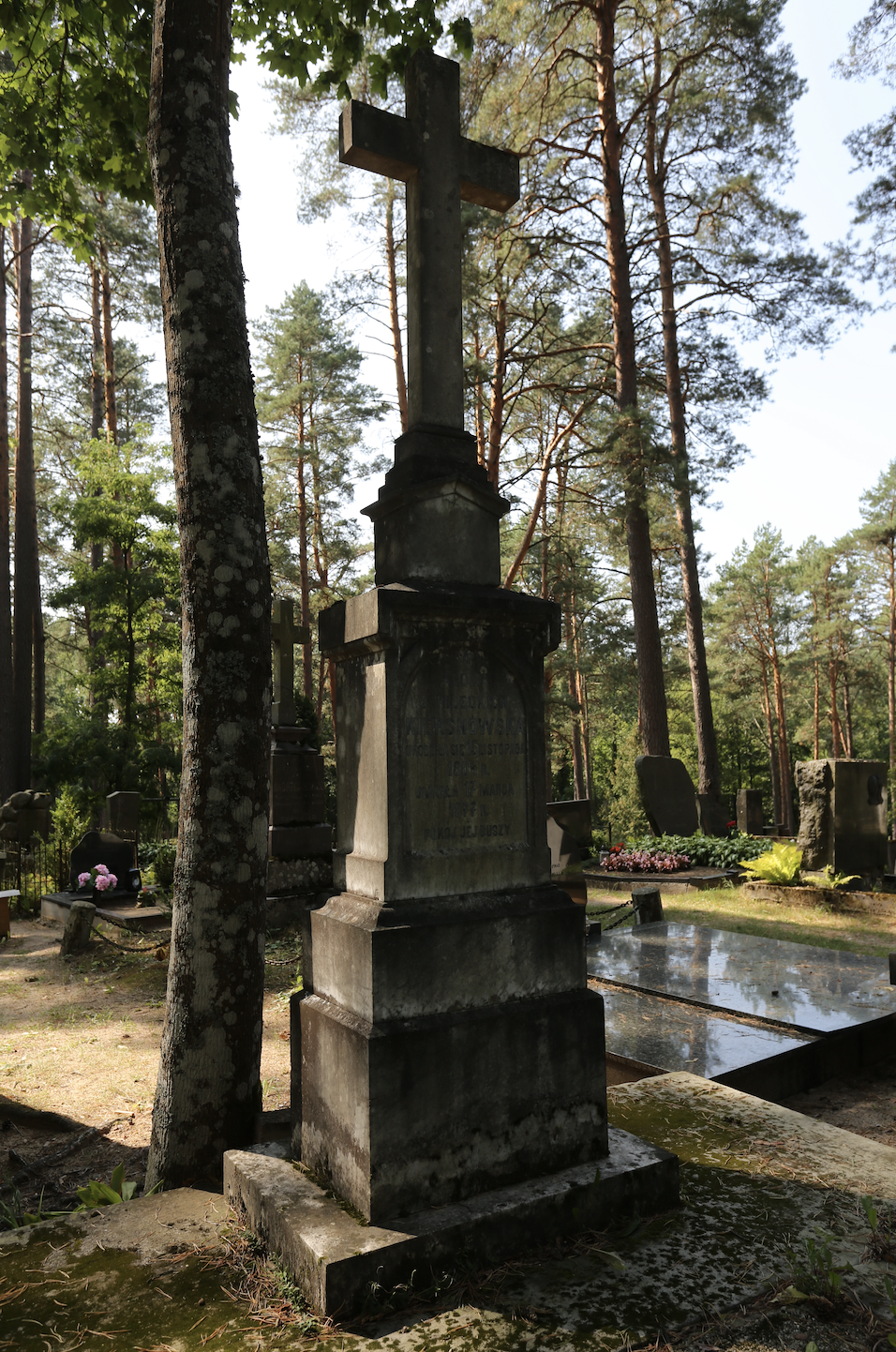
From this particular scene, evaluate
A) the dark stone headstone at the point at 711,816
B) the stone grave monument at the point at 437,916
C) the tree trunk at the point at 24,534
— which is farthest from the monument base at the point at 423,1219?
the tree trunk at the point at 24,534

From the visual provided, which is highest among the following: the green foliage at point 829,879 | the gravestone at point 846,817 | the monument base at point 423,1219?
the gravestone at point 846,817

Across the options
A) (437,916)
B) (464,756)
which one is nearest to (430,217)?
(464,756)

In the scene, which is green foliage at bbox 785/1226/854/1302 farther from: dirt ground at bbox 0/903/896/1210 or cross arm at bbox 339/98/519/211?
cross arm at bbox 339/98/519/211

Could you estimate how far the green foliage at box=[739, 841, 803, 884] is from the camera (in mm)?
10477

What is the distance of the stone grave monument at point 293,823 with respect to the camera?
9.46 meters

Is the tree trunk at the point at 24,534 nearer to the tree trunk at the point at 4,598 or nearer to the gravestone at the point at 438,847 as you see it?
the tree trunk at the point at 4,598

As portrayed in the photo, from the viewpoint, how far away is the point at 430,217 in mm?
3174

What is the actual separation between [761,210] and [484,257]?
5529mm

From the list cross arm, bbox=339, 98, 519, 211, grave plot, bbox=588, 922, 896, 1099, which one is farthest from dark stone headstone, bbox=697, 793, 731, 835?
cross arm, bbox=339, 98, 519, 211

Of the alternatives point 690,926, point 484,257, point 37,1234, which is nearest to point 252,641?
point 37,1234

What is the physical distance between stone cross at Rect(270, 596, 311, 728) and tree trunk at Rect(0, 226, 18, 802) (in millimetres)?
8757

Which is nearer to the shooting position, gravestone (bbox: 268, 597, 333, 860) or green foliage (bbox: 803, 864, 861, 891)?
gravestone (bbox: 268, 597, 333, 860)

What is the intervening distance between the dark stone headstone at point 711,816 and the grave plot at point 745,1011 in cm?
902

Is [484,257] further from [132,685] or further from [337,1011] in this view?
[337,1011]
